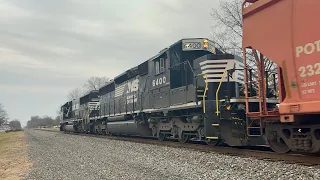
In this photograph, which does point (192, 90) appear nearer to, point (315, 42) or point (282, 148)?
point (282, 148)

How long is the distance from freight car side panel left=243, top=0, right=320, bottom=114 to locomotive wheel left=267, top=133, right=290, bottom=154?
1.14m

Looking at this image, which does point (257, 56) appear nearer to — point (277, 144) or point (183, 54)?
point (277, 144)

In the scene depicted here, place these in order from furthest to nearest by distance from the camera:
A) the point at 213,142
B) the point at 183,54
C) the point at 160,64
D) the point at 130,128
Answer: the point at 130,128 → the point at 160,64 → the point at 183,54 → the point at 213,142

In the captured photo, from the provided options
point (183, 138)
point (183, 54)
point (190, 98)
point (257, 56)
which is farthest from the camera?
point (183, 54)

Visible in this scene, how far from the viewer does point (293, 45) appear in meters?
5.96

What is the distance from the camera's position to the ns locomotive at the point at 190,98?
28.9ft

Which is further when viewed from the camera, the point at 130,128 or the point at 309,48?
the point at 130,128

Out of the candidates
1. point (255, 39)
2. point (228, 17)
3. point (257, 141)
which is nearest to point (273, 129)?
point (257, 141)

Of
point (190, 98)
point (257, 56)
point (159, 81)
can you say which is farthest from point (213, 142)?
point (159, 81)

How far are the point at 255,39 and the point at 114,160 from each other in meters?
4.75

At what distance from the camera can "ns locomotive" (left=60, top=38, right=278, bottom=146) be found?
8.80 meters

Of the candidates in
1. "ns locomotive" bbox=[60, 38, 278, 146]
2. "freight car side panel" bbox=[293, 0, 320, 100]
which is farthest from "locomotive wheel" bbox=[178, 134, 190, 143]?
"freight car side panel" bbox=[293, 0, 320, 100]

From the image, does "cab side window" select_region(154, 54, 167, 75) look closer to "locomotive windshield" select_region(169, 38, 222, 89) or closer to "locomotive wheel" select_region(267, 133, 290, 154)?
"locomotive windshield" select_region(169, 38, 222, 89)

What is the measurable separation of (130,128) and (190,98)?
610 cm
